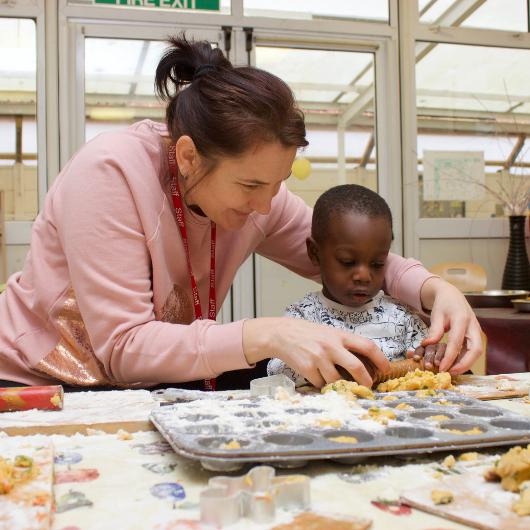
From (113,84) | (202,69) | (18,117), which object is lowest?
(202,69)

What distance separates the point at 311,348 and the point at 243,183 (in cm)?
41

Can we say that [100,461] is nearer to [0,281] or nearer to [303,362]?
[303,362]

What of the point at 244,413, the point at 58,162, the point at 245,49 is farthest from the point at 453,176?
the point at 244,413

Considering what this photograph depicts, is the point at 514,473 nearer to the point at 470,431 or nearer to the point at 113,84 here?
the point at 470,431

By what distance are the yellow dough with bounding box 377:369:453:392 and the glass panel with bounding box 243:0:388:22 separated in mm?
3486

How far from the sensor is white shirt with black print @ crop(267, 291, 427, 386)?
1732 millimetres

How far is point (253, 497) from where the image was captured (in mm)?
571

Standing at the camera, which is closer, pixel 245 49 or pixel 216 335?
pixel 216 335

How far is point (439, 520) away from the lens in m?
0.57

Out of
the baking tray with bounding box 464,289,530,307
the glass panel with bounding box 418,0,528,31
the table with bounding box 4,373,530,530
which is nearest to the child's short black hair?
the table with bounding box 4,373,530,530

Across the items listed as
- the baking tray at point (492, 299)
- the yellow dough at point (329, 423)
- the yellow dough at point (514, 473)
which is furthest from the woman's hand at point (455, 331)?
the baking tray at point (492, 299)

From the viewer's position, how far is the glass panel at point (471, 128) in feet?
14.8

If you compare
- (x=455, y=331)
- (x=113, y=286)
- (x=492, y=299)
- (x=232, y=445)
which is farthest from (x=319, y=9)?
(x=232, y=445)

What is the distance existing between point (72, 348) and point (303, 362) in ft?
1.74
